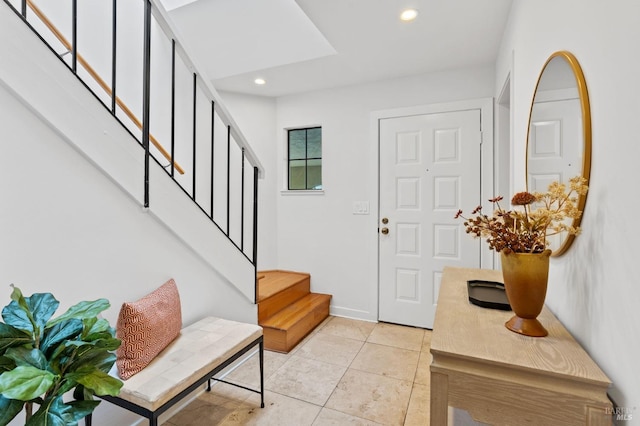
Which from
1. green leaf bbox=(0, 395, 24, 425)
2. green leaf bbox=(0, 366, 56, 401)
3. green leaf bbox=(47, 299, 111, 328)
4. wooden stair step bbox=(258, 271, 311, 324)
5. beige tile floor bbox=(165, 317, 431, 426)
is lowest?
beige tile floor bbox=(165, 317, 431, 426)

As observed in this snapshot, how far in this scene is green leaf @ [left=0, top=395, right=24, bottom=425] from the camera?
27.8 inches

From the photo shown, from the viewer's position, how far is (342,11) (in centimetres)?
194

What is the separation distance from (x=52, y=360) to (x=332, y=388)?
1597 millimetres

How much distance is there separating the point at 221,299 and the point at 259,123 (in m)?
2.11

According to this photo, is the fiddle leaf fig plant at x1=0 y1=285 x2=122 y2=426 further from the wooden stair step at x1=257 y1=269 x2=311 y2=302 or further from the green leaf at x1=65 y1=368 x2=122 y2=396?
the wooden stair step at x1=257 y1=269 x2=311 y2=302

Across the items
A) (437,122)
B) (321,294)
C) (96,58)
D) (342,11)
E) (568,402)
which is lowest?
(321,294)

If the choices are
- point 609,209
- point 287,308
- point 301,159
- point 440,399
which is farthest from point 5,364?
point 301,159

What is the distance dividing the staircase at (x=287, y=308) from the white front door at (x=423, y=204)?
695mm

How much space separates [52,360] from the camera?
31.7 inches

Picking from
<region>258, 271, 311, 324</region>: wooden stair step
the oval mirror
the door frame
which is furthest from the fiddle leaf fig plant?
the door frame

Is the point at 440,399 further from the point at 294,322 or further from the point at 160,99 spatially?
the point at 160,99

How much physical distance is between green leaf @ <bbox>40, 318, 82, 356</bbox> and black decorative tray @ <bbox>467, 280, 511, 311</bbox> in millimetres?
1363

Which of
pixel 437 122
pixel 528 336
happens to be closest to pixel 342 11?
pixel 437 122

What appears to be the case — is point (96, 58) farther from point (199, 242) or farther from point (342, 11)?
point (342, 11)
